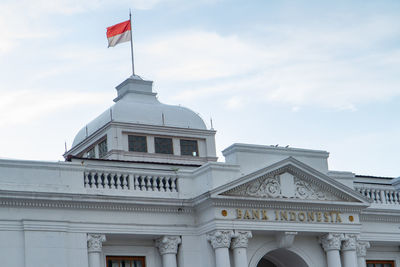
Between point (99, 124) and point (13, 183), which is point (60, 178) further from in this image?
point (99, 124)

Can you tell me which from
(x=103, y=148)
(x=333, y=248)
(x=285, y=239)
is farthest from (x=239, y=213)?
(x=103, y=148)

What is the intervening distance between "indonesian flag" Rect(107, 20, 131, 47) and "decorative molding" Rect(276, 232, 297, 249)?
14.4m

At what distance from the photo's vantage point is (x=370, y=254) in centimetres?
3388

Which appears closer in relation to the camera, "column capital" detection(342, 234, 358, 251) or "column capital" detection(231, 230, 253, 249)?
"column capital" detection(231, 230, 253, 249)

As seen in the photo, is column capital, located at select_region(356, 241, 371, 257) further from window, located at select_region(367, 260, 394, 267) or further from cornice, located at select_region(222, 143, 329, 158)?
cornice, located at select_region(222, 143, 329, 158)

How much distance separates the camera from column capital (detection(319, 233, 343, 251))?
30.7m

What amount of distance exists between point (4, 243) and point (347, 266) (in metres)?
13.0

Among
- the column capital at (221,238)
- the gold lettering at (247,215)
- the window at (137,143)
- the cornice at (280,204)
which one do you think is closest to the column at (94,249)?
the column capital at (221,238)

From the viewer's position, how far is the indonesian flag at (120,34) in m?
39.9

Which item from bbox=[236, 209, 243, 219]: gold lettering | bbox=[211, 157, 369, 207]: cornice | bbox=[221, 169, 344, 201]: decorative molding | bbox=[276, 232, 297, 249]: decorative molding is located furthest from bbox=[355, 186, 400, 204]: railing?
bbox=[236, 209, 243, 219]: gold lettering

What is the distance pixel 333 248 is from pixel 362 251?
2.29m

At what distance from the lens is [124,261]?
94.2 ft

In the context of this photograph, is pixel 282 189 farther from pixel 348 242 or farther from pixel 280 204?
pixel 348 242

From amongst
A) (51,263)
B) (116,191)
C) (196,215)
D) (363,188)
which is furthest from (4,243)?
(363,188)
